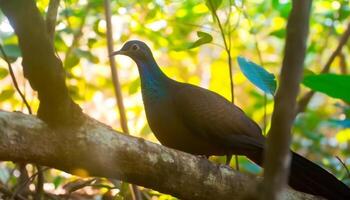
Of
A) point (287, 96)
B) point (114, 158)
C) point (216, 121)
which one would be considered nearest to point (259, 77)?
point (216, 121)

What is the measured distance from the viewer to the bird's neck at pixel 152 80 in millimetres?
3959

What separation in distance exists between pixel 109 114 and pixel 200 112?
139 inches

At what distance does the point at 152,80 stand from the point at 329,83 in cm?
141

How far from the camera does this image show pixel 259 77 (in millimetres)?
3430

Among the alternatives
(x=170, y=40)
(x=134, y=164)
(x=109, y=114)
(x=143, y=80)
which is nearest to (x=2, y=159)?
(x=134, y=164)

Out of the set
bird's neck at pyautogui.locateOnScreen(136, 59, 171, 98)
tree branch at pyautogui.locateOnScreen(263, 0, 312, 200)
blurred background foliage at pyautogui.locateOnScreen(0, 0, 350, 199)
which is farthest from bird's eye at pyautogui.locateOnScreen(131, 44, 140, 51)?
tree branch at pyautogui.locateOnScreen(263, 0, 312, 200)

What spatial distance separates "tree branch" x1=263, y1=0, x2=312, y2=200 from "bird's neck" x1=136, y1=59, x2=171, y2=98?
2.52m

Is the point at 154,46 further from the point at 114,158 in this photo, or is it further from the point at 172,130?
the point at 114,158

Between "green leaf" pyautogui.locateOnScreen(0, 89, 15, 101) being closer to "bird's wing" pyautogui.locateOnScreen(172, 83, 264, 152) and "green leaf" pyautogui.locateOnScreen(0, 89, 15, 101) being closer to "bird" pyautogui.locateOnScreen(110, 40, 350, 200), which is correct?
"bird" pyautogui.locateOnScreen(110, 40, 350, 200)

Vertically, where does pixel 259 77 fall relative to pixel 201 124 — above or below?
above

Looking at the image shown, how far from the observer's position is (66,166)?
8.48 feet

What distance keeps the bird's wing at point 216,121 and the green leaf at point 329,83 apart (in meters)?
0.82

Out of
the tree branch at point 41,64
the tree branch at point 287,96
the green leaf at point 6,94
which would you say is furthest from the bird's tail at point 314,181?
the tree branch at point 287,96

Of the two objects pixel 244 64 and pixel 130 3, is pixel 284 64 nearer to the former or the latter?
pixel 244 64
